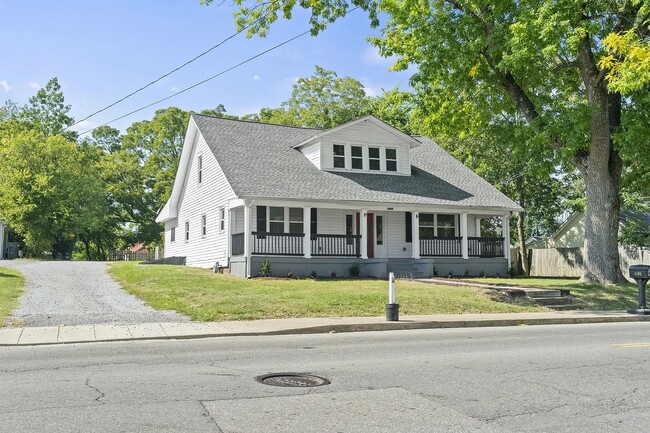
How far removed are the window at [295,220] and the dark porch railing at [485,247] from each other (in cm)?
798

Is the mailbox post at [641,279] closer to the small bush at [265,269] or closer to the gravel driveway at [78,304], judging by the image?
the gravel driveway at [78,304]

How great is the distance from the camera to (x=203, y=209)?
30.2 m

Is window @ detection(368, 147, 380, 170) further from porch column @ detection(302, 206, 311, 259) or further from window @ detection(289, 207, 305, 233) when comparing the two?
porch column @ detection(302, 206, 311, 259)

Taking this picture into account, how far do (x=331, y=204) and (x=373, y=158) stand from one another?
5.07 metres

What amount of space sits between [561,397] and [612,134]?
18.5m

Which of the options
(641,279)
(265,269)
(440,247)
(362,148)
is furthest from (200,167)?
(641,279)

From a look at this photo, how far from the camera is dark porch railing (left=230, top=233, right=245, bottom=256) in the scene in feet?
82.3

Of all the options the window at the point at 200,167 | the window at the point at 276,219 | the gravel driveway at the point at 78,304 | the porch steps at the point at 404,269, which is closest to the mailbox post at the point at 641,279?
the porch steps at the point at 404,269

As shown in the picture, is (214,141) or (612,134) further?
(214,141)

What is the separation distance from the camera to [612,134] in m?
22.7

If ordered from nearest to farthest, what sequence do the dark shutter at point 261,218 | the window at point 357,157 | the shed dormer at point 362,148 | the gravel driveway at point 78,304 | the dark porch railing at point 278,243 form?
the gravel driveway at point 78,304 → the dark porch railing at point 278,243 → the dark shutter at point 261,218 → the shed dormer at point 362,148 → the window at point 357,157

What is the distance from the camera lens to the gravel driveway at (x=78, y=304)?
14055 mm

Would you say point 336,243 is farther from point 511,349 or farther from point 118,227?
point 118,227

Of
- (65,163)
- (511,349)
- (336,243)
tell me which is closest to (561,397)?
(511,349)
